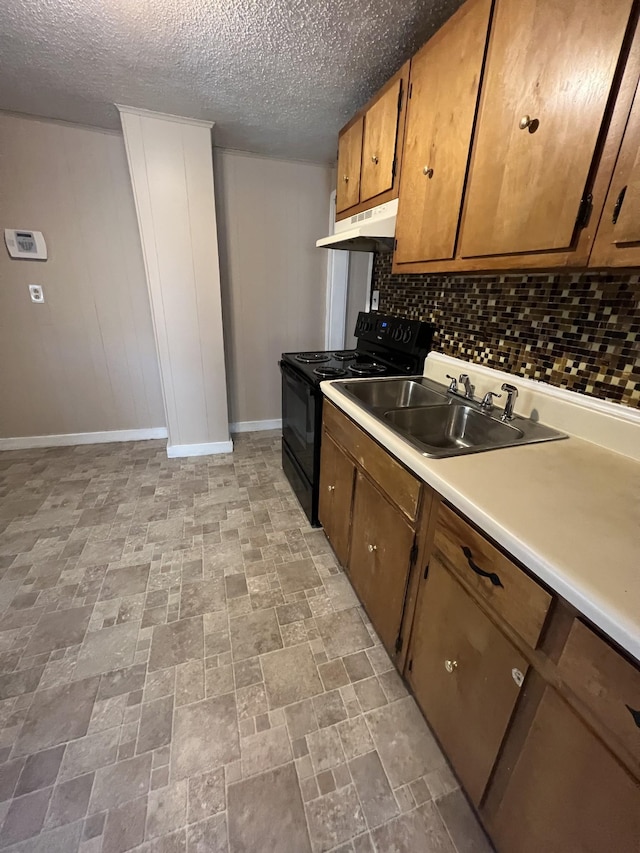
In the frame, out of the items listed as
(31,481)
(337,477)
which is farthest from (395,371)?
(31,481)

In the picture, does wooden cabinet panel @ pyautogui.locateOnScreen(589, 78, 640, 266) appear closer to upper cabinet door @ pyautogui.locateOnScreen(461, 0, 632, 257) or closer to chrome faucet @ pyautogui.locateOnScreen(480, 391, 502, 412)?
upper cabinet door @ pyautogui.locateOnScreen(461, 0, 632, 257)

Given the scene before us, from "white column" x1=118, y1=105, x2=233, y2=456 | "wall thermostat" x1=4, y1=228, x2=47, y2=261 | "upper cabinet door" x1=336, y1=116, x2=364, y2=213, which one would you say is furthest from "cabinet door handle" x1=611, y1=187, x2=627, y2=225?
"wall thermostat" x1=4, y1=228, x2=47, y2=261

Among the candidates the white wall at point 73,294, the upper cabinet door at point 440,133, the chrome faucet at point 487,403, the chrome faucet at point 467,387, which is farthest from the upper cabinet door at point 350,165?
the white wall at point 73,294

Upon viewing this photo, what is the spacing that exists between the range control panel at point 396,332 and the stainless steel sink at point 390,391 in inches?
9.3

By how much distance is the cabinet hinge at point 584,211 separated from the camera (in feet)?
2.73

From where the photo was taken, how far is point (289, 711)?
120cm

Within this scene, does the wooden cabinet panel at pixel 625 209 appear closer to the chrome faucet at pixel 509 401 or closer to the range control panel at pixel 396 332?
the chrome faucet at pixel 509 401

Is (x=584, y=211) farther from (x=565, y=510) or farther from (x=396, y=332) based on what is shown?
Answer: (x=396, y=332)

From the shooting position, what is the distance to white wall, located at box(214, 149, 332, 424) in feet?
9.09

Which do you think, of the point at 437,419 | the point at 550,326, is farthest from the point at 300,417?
the point at 550,326

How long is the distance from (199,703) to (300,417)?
141 centimetres

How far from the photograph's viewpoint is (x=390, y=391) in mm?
1792

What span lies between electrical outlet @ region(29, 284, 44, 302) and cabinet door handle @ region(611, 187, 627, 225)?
3.33m

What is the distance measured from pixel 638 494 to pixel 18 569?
2.50 metres
